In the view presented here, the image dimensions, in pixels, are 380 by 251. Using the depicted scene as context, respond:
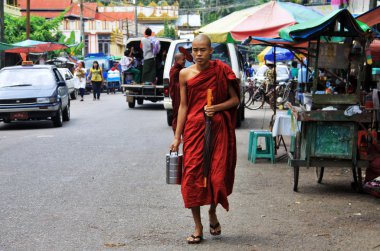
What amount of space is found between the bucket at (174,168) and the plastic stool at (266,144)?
5021 mm

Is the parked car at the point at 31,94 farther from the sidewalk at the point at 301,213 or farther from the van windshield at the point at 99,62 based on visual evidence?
the van windshield at the point at 99,62

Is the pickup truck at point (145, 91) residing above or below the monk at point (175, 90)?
below

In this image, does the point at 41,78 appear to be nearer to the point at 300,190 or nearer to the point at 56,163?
the point at 56,163

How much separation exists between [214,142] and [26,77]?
12573mm

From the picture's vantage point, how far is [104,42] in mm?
66875

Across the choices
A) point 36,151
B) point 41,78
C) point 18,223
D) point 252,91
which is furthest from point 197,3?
point 18,223

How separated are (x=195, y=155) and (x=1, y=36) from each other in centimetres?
2199

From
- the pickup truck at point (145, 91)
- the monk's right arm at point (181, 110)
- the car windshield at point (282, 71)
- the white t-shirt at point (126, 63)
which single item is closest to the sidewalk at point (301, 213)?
the monk's right arm at point (181, 110)

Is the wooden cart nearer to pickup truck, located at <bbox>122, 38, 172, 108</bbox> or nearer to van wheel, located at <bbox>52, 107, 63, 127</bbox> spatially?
van wheel, located at <bbox>52, 107, 63, 127</bbox>

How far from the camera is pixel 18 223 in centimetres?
660

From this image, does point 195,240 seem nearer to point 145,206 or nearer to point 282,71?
point 145,206

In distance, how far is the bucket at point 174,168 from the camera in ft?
19.4

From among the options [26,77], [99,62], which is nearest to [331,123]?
[26,77]

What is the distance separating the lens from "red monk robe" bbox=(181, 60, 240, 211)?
5746mm
